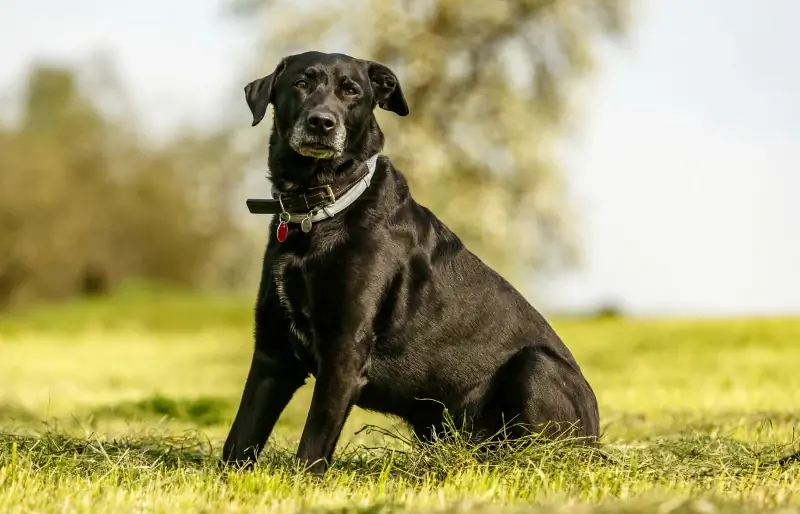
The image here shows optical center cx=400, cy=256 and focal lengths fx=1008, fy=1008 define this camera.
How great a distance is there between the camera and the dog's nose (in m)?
4.50

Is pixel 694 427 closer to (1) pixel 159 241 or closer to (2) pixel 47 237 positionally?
(2) pixel 47 237

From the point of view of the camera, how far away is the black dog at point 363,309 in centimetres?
436

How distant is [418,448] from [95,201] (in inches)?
1201

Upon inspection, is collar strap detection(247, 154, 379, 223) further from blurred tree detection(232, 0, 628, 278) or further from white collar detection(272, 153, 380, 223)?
blurred tree detection(232, 0, 628, 278)

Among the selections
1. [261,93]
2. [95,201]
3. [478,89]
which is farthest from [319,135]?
[95,201]

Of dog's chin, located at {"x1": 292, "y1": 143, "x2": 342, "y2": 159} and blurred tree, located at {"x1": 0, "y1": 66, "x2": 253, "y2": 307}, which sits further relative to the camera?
blurred tree, located at {"x1": 0, "y1": 66, "x2": 253, "y2": 307}

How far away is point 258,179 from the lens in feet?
63.4

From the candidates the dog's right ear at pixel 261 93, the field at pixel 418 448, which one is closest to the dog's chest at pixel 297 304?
the field at pixel 418 448

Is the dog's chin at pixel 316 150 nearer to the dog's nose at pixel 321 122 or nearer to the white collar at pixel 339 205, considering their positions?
the dog's nose at pixel 321 122

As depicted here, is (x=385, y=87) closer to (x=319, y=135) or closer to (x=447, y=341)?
(x=319, y=135)

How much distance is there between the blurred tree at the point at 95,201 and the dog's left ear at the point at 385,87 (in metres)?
24.1

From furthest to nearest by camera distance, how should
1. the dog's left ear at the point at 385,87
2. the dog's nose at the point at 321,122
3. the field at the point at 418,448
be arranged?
the dog's left ear at the point at 385,87, the dog's nose at the point at 321,122, the field at the point at 418,448

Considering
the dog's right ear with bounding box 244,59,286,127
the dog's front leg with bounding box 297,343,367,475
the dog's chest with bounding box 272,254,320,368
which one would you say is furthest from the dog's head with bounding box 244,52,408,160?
the dog's front leg with bounding box 297,343,367,475

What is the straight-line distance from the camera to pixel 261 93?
15.9 ft
